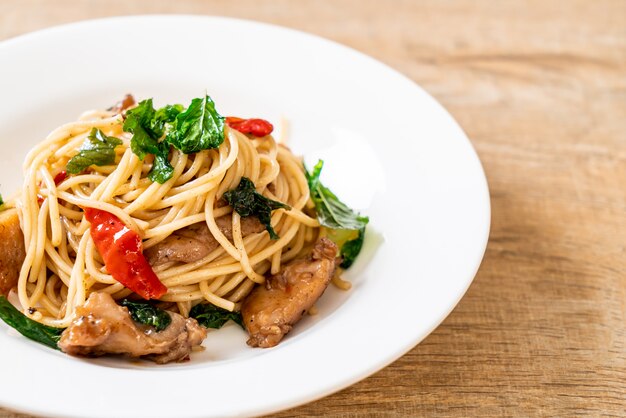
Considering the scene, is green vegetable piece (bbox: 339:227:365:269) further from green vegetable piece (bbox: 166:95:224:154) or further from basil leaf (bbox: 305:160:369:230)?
green vegetable piece (bbox: 166:95:224:154)

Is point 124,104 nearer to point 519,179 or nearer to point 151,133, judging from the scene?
point 151,133

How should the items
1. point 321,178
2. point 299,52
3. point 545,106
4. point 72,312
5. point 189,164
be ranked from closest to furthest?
point 72,312
point 189,164
point 321,178
point 299,52
point 545,106

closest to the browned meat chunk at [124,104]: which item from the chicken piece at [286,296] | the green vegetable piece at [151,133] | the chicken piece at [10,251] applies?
the green vegetable piece at [151,133]

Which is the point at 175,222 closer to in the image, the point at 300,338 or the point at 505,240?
the point at 300,338

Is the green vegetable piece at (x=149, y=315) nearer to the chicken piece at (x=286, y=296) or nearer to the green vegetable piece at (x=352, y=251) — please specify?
the chicken piece at (x=286, y=296)

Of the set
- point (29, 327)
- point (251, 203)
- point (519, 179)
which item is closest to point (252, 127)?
point (251, 203)

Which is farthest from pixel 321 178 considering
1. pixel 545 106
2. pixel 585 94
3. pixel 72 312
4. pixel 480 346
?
pixel 585 94

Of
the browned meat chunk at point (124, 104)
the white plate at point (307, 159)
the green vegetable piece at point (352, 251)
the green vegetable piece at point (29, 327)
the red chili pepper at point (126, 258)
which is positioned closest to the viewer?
the white plate at point (307, 159)
